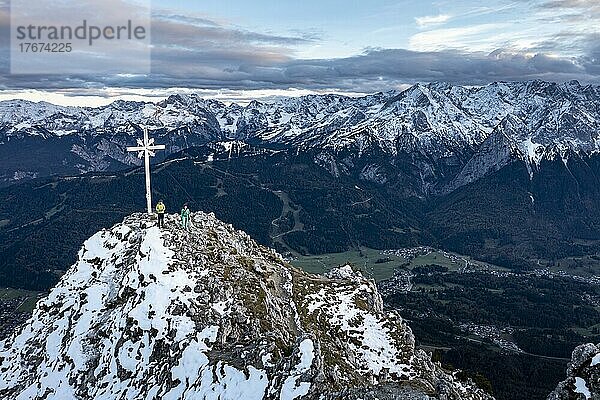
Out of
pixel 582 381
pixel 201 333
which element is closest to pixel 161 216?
pixel 201 333

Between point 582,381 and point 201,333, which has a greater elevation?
point 582,381

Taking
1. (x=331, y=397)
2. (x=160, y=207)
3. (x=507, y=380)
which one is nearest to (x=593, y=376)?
(x=331, y=397)

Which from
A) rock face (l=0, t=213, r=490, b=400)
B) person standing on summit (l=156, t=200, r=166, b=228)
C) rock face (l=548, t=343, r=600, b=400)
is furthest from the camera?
person standing on summit (l=156, t=200, r=166, b=228)

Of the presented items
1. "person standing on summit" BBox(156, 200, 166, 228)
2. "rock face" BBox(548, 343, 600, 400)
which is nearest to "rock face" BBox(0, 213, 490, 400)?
"person standing on summit" BBox(156, 200, 166, 228)

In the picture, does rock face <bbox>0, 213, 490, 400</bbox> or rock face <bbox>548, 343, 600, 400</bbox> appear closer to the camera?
rock face <bbox>548, 343, 600, 400</bbox>

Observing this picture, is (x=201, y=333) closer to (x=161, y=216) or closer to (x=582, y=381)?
(x=161, y=216)

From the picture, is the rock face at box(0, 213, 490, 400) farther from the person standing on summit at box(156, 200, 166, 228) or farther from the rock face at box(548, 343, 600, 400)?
the rock face at box(548, 343, 600, 400)

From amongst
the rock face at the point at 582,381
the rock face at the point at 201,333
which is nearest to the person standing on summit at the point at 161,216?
the rock face at the point at 201,333
